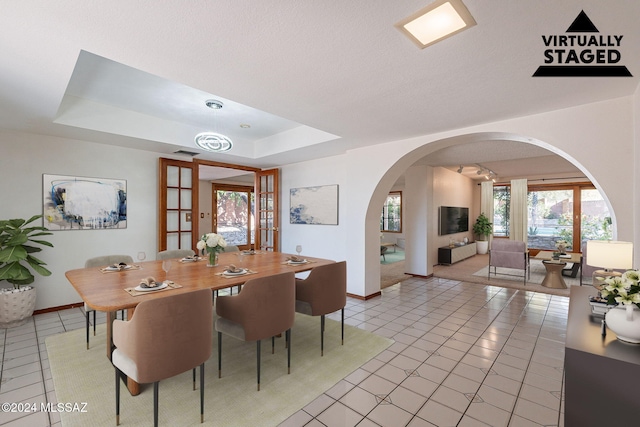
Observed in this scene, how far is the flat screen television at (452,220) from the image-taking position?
7078mm

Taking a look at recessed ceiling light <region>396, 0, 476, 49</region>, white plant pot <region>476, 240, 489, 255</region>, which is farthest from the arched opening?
white plant pot <region>476, 240, 489, 255</region>

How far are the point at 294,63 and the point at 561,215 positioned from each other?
395 inches

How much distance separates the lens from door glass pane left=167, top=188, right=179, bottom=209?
4727mm

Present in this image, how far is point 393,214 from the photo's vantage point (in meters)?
11.0

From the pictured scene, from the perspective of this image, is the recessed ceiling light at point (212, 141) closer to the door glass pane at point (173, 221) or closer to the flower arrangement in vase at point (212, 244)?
the flower arrangement in vase at point (212, 244)

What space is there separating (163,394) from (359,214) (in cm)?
331

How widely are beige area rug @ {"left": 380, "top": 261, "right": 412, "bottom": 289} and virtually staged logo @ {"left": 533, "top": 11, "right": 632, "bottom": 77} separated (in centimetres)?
404

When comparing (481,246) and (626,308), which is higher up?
(626,308)

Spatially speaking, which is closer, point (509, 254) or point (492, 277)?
point (509, 254)

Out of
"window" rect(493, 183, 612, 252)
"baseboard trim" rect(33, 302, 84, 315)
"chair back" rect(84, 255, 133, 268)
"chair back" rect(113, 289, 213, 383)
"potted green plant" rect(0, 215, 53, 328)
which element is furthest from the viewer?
"window" rect(493, 183, 612, 252)

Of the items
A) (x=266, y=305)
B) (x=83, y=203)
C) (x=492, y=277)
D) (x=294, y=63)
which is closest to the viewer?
(x=294, y=63)

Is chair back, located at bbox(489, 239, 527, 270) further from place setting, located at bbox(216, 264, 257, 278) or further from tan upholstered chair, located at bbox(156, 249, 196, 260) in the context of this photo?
tan upholstered chair, located at bbox(156, 249, 196, 260)

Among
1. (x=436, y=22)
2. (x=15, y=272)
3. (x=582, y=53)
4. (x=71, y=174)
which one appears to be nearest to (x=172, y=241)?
(x=71, y=174)

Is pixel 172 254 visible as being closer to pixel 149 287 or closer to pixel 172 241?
pixel 172 241
